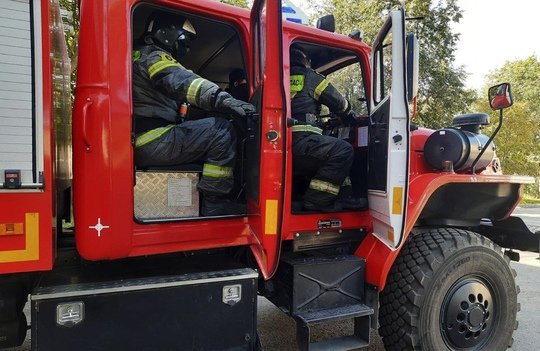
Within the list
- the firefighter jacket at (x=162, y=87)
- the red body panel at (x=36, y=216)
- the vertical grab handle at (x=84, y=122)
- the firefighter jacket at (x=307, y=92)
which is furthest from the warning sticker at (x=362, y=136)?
the red body panel at (x=36, y=216)

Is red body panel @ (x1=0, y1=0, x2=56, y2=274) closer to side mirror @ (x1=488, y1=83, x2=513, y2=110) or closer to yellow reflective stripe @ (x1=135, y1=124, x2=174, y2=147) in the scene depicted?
yellow reflective stripe @ (x1=135, y1=124, x2=174, y2=147)

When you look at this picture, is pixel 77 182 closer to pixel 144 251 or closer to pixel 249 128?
pixel 144 251

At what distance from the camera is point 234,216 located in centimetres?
258

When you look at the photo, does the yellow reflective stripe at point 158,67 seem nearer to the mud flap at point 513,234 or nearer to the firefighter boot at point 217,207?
the firefighter boot at point 217,207

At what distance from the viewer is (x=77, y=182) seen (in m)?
2.17

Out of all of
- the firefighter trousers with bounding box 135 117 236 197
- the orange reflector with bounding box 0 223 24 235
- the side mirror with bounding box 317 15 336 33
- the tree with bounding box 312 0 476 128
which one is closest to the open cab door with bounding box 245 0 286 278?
the firefighter trousers with bounding box 135 117 236 197

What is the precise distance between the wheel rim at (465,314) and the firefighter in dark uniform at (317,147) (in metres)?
0.90

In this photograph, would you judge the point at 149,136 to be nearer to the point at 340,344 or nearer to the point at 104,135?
the point at 104,135

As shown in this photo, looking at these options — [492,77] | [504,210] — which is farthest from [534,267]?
[492,77]

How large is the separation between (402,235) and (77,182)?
1.82 meters

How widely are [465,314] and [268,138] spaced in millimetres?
1951

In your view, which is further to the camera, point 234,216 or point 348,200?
point 348,200

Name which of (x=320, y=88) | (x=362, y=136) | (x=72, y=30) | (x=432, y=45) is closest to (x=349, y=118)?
(x=362, y=136)

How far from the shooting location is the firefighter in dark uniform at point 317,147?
2.84m
